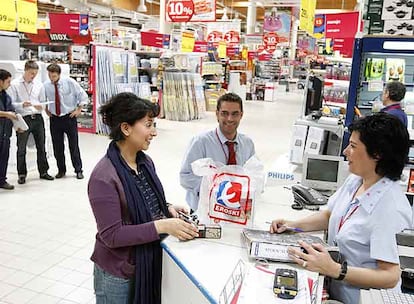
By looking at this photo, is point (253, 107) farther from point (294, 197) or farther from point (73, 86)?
point (294, 197)

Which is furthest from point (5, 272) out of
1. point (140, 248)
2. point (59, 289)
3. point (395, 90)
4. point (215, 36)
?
point (215, 36)

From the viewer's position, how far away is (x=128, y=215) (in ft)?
6.21

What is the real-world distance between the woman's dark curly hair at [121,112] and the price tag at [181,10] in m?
8.04

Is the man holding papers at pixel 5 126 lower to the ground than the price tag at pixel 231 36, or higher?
lower

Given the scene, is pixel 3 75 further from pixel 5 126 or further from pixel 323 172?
pixel 323 172

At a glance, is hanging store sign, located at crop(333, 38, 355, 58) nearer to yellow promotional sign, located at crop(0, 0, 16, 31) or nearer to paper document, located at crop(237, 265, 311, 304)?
yellow promotional sign, located at crop(0, 0, 16, 31)

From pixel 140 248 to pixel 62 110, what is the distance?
15.8ft

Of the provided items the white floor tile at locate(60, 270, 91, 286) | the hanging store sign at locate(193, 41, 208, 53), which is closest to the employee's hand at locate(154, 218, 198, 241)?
the white floor tile at locate(60, 270, 91, 286)

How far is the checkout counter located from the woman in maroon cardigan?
7 centimetres

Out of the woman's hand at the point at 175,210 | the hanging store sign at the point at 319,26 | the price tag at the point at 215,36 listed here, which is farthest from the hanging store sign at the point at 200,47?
the woman's hand at the point at 175,210

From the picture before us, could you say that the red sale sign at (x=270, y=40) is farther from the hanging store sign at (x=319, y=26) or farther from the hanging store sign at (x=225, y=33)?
the hanging store sign at (x=319, y=26)

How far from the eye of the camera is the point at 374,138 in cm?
177

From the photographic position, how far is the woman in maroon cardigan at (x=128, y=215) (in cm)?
183

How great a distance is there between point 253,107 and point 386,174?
15109mm
